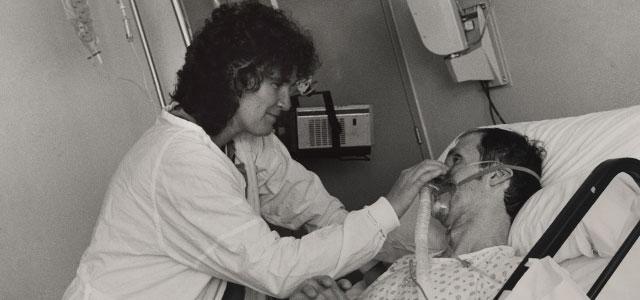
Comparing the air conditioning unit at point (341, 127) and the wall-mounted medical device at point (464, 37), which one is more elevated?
the wall-mounted medical device at point (464, 37)

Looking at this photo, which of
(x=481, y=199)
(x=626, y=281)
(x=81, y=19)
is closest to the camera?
(x=626, y=281)

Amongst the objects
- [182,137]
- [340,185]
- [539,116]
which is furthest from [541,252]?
[340,185]

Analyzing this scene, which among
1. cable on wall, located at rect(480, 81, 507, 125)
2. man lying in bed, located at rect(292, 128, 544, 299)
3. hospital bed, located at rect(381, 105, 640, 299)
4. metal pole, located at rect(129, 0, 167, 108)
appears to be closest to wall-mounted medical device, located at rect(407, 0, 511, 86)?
cable on wall, located at rect(480, 81, 507, 125)

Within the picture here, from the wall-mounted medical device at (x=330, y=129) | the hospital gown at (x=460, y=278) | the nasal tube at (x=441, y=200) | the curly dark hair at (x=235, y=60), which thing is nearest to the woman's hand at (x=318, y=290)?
the hospital gown at (x=460, y=278)

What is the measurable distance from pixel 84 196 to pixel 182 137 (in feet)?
3.59

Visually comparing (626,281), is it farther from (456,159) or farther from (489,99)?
(489,99)

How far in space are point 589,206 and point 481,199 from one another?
25.3 inches

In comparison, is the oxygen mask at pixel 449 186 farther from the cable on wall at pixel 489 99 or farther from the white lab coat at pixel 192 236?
the cable on wall at pixel 489 99

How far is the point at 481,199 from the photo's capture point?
2.01 metres

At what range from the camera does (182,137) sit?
72.4 inches

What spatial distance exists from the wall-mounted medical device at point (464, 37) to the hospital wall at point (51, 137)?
1.30 metres

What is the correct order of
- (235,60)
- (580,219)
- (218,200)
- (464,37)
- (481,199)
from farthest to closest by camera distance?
1. (464,37)
2. (481,199)
3. (235,60)
4. (218,200)
5. (580,219)

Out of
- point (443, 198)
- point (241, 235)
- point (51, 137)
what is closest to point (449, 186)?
point (443, 198)

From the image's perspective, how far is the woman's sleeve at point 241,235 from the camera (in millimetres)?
1661
